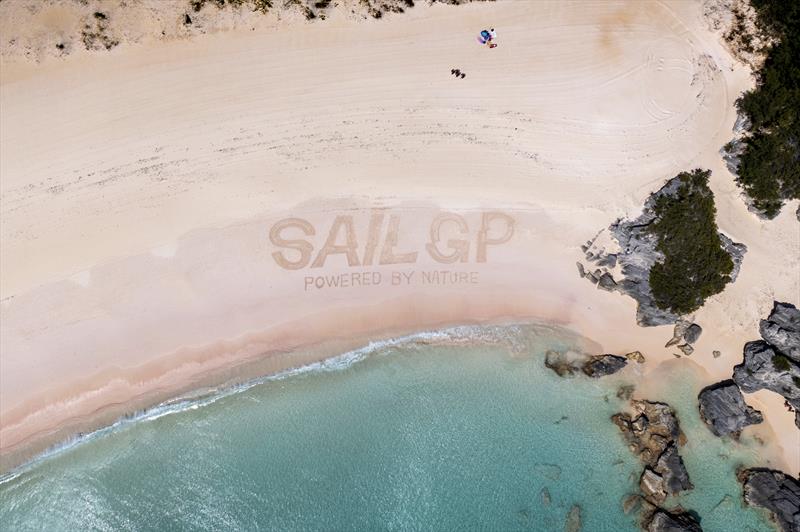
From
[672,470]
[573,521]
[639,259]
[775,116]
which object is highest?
[775,116]

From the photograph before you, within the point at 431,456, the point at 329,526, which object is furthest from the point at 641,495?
the point at 329,526

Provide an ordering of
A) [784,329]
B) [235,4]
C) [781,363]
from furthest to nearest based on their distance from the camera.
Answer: [784,329] < [781,363] < [235,4]

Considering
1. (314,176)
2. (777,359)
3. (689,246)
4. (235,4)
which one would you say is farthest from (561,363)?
(235,4)

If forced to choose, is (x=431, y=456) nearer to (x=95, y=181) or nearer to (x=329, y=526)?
(x=329, y=526)

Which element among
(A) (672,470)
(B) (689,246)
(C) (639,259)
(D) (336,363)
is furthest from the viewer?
(A) (672,470)

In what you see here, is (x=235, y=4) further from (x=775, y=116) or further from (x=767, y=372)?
(x=767, y=372)

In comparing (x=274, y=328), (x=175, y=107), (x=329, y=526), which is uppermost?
(x=175, y=107)
